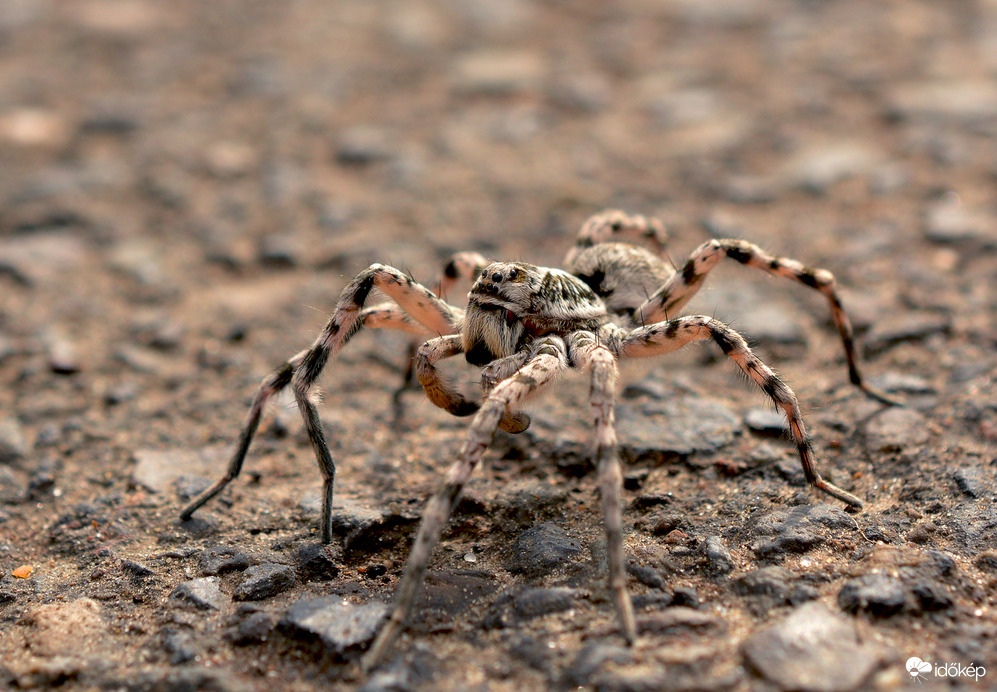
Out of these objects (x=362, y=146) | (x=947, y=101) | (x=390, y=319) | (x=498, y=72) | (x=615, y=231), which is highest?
(x=498, y=72)

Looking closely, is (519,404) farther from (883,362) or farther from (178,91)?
(178,91)

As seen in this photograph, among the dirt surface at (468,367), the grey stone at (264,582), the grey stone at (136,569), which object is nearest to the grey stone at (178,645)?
the dirt surface at (468,367)

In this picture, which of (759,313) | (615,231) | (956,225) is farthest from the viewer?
(956,225)

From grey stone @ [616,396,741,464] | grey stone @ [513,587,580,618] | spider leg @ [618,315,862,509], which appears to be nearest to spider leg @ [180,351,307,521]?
grey stone @ [513,587,580,618]

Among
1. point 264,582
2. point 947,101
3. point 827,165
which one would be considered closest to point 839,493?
point 264,582

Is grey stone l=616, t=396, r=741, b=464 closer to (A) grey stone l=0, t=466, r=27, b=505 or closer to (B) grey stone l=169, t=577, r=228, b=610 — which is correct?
(B) grey stone l=169, t=577, r=228, b=610

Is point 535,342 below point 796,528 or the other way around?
the other way around

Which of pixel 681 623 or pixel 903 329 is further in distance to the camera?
pixel 903 329

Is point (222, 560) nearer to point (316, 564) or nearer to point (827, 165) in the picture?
point (316, 564)
